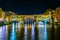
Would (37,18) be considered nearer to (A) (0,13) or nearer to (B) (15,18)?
(B) (15,18)

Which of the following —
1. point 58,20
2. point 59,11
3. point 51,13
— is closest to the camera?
point 58,20

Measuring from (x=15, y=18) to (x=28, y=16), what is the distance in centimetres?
617

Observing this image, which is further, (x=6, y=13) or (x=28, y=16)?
(x=28, y=16)

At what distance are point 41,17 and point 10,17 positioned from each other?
39.5ft

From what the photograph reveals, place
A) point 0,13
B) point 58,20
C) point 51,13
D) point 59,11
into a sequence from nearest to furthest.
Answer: point 0,13 < point 58,20 < point 59,11 < point 51,13

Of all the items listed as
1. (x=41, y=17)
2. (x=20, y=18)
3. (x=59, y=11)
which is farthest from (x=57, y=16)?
(x=20, y=18)

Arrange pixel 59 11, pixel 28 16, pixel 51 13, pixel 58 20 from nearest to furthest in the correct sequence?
pixel 58 20
pixel 59 11
pixel 51 13
pixel 28 16

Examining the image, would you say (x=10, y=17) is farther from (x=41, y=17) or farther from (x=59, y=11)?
(x=59, y=11)

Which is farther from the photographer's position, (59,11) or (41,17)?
(41,17)

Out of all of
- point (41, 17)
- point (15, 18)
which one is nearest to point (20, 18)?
point (15, 18)

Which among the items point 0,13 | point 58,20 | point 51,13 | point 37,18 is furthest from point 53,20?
point 0,13

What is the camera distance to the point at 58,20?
208 ft

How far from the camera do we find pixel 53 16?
6975cm

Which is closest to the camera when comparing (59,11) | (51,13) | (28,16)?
(59,11)
